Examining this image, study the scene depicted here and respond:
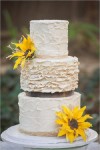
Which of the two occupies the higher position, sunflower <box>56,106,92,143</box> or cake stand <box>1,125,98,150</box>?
sunflower <box>56,106,92,143</box>

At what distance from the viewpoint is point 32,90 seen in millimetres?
3396

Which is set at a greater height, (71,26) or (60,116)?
(71,26)

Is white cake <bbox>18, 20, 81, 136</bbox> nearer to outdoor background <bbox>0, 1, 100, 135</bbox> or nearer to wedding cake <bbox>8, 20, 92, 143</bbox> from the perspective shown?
wedding cake <bbox>8, 20, 92, 143</bbox>

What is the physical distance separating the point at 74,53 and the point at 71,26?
24.7 inches

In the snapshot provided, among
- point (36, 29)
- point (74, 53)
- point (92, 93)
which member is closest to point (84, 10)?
point (74, 53)

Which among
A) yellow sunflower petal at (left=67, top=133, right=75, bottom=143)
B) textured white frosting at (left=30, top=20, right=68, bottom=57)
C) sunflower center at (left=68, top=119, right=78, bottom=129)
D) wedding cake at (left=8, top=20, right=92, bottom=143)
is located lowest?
yellow sunflower petal at (left=67, top=133, right=75, bottom=143)

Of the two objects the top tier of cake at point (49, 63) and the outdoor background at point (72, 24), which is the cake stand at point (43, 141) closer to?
the top tier of cake at point (49, 63)

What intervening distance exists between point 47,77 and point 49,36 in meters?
0.23

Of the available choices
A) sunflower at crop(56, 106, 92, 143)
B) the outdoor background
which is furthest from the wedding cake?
the outdoor background

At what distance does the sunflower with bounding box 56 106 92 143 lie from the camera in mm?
3336

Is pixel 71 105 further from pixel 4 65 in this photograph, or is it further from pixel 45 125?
pixel 4 65

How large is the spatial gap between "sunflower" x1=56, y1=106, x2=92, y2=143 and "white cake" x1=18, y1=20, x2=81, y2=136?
0.06 meters

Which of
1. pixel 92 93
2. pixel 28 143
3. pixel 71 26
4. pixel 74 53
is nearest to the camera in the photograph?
pixel 28 143

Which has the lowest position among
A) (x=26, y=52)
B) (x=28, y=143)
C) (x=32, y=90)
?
(x=28, y=143)
